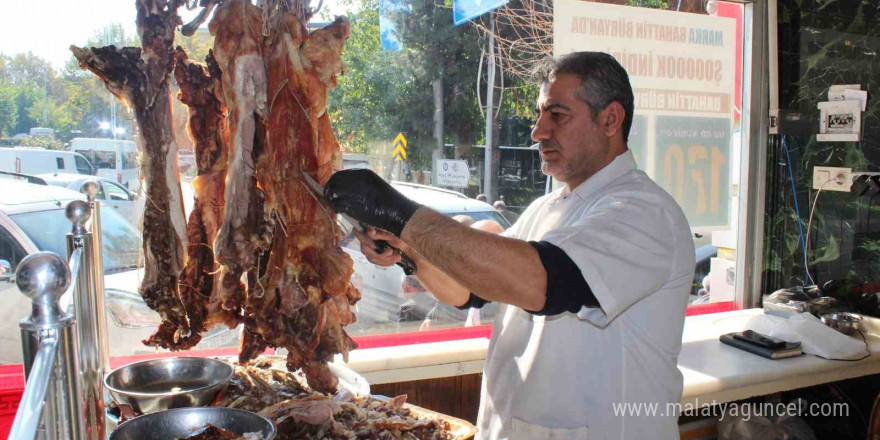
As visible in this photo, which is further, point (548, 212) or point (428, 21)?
point (428, 21)

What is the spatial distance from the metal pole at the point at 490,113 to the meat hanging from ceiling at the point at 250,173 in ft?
6.93

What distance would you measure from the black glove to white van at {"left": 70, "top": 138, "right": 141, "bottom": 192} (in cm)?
189

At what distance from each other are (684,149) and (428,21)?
2057 mm

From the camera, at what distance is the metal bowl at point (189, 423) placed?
1.70 m

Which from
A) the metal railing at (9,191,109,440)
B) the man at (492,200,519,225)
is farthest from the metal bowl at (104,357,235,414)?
the man at (492,200,519,225)

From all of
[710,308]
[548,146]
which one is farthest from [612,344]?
[710,308]

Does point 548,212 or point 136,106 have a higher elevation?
point 136,106

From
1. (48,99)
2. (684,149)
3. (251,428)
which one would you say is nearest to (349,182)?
(251,428)

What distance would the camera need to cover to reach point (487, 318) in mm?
4234

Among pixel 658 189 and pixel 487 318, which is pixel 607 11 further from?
pixel 658 189

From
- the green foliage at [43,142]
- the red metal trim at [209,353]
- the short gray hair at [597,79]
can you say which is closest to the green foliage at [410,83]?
the red metal trim at [209,353]

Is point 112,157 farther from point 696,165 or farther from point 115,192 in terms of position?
point 696,165

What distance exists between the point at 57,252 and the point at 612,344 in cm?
256

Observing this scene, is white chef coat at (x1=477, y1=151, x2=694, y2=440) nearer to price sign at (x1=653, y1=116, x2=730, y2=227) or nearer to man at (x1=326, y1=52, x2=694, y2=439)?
man at (x1=326, y1=52, x2=694, y2=439)
